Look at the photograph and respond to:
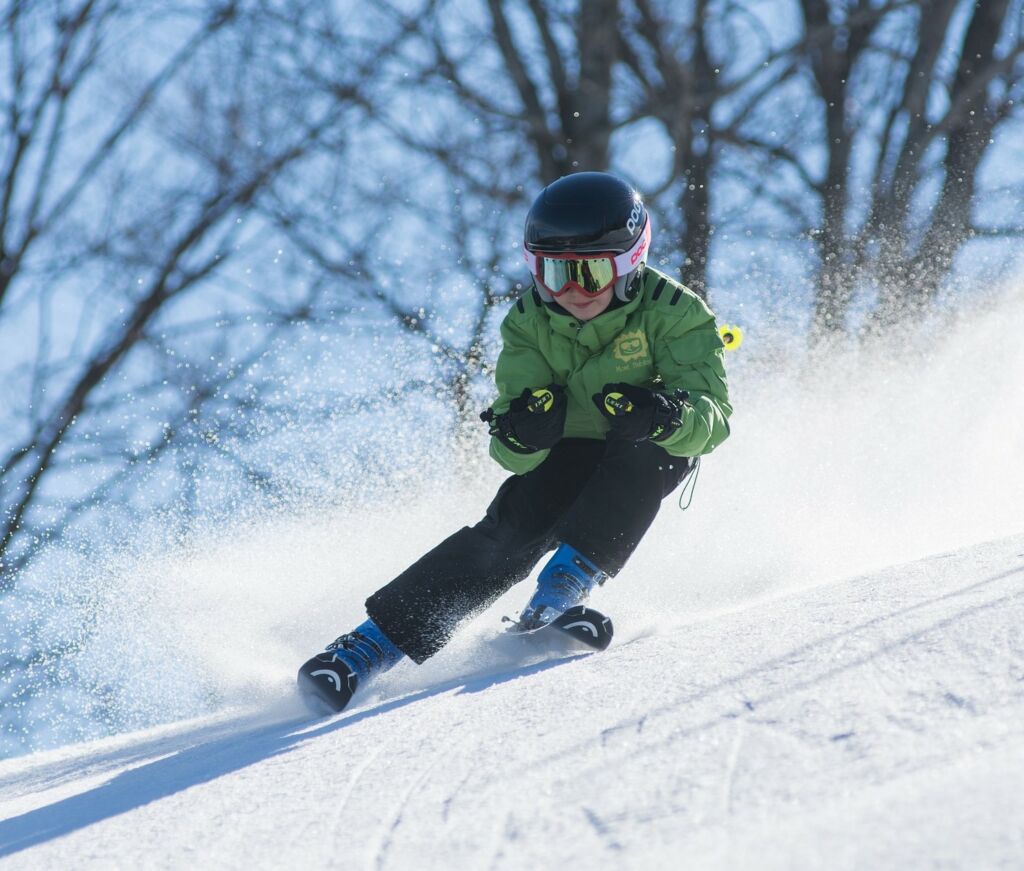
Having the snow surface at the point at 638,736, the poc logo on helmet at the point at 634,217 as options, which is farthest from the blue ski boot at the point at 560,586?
the poc logo on helmet at the point at 634,217

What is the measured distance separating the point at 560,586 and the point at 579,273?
885mm

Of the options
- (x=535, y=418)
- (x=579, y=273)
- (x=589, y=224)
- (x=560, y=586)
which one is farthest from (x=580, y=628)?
(x=589, y=224)

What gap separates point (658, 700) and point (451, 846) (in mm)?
597

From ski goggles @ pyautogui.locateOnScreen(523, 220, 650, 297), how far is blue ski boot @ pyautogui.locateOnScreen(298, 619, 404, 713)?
1.09 m

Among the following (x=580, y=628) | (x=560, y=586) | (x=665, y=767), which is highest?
(x=560, y=586)

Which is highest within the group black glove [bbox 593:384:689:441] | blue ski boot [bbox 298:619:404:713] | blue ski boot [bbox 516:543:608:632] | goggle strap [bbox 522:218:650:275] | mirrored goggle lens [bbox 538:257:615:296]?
goggle strap [bbox 522:218:650:275]

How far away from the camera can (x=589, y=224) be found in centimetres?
325

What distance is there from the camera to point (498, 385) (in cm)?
350

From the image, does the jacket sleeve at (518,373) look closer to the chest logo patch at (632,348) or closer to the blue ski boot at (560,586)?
the chest logo patch at (632,348)

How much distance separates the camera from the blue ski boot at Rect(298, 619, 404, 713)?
295 centimetres

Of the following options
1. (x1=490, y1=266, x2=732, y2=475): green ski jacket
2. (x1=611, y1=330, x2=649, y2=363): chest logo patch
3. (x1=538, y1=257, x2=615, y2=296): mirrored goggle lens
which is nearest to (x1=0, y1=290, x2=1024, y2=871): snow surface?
(x1=490, y1=266, x2=732, y2=475): green ski jacket

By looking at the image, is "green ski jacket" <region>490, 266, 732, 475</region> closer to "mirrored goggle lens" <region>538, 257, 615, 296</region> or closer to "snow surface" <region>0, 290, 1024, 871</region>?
"mirrored goggle lens" <region>538, 257, 615, 296</region>

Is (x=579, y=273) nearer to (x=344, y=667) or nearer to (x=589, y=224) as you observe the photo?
(x=589, y=224)

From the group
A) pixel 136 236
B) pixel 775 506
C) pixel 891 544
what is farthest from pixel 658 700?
pixel 136 236
